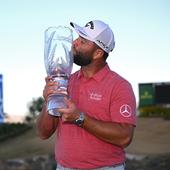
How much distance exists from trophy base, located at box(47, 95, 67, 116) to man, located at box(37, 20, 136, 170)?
28 centimetres

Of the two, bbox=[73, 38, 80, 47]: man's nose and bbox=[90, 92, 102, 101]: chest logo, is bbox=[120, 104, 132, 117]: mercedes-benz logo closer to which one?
bbox=[90, 92, 102, 101]: chest logo

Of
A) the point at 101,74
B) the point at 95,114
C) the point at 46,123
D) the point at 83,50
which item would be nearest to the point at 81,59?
the point at 83,50

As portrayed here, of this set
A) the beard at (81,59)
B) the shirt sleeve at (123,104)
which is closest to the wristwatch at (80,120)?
the shirt sleeve at (123,104)

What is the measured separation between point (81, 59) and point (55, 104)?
60cm

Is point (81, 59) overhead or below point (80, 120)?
overhead

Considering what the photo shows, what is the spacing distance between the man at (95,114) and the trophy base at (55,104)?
0.92 feet

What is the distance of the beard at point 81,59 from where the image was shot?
3.98m

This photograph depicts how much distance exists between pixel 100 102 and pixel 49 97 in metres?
0.53

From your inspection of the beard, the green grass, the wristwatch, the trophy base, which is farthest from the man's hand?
the green grass

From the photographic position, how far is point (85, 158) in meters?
3.96

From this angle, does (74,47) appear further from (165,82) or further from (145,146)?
(165,82)

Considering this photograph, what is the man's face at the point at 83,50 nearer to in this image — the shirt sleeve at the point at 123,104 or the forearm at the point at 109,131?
the shirt sleeve at the point at 123,104

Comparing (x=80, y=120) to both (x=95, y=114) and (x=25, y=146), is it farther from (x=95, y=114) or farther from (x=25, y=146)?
(x=25, y=146)

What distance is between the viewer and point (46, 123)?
13.4 ft
